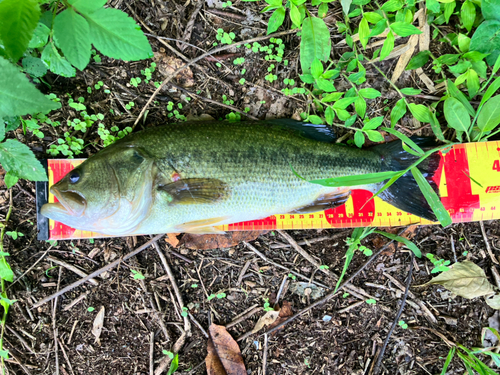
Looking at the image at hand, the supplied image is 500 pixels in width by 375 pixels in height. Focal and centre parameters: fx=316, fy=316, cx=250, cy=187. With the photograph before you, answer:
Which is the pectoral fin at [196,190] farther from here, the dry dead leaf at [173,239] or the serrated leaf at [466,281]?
the serrated leaf at [466,281]

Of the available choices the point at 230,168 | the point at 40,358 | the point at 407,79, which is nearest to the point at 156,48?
the point at 230,168

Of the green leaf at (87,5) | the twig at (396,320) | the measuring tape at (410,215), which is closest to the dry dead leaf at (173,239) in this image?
the measuring tape at (410,215)

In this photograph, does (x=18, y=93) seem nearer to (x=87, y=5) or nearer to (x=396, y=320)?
(x=87, y=5)

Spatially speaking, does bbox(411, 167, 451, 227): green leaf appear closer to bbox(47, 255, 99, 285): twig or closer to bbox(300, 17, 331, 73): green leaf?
bbox(300, 17, 331, 73): green leaf

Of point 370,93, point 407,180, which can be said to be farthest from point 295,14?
point 407,180

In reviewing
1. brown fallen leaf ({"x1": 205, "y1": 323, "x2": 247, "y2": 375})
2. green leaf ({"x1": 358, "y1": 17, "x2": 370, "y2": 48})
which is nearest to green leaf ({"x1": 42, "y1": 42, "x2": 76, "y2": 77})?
green leaf ({"x1": 358, "y1": 17, "x2": 370, "y2": 48})
